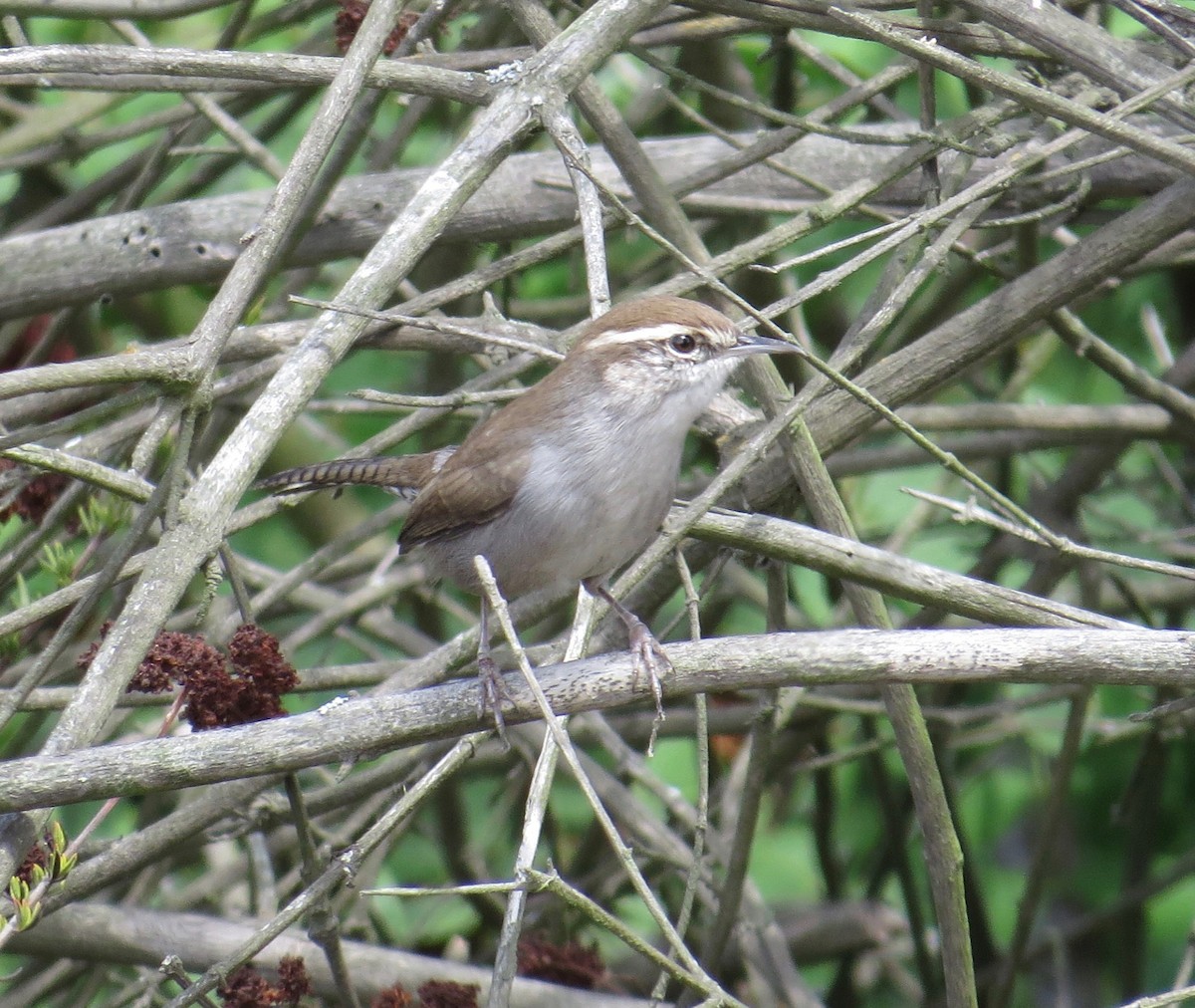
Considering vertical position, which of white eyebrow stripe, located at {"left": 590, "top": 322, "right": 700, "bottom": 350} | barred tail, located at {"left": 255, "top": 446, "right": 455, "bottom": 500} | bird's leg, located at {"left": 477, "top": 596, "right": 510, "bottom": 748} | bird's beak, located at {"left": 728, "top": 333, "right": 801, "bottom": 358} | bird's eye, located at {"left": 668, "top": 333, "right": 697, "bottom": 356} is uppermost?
white eyebrow stripe, located at {"left": 590, "top": 322, "right": 700, "bottom": 350}

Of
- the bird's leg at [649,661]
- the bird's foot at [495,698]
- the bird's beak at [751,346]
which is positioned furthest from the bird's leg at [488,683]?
the bird's beak at [751,346]

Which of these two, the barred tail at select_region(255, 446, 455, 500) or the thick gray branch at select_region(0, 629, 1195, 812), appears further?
the barred tail at select_region(255, 446, 455, 500)

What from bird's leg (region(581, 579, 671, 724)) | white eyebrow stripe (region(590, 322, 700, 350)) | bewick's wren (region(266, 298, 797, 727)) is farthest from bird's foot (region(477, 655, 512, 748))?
white eyebrow stripe (region(590, 322, 700, 350))

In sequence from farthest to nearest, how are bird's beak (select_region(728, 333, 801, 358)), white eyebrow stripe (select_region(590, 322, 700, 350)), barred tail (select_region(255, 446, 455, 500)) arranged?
barred tail (select_region(255, 446, 455, 500)) → white eyebrow stripe (select_region(590, 322, 700, 350)) → bird's beak (select_region(728, 333, 801, 358))

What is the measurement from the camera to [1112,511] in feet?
19.8

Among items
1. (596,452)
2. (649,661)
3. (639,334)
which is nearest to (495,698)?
(649,661)

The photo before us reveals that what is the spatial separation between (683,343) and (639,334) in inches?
4.5

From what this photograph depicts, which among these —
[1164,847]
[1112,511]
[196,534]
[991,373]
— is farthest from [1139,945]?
[196,534]

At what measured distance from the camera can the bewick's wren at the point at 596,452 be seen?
11.6ft

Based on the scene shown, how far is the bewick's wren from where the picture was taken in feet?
11.6

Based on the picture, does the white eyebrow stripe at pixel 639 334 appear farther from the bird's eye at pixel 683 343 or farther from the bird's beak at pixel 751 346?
the bird's beak at pixel 751 346

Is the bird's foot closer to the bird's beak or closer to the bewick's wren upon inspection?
the bewick's wren

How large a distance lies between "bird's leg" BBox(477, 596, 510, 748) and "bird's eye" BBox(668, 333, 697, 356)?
0.80 m

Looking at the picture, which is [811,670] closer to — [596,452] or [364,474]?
[596,452]
